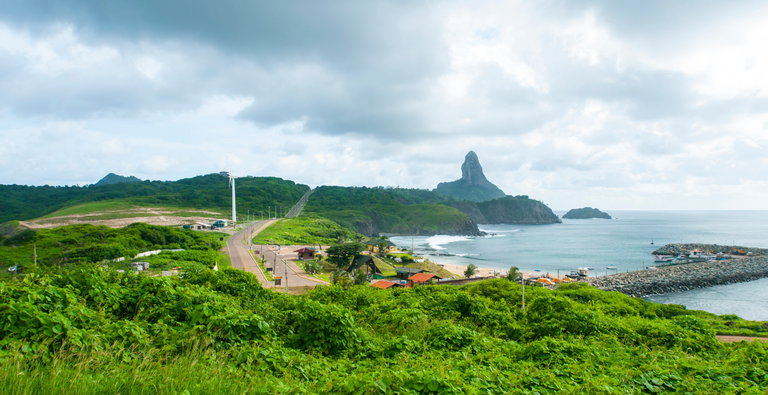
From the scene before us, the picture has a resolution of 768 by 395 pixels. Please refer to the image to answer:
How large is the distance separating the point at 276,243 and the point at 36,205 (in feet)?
418

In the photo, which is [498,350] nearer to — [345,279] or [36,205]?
[345,279]

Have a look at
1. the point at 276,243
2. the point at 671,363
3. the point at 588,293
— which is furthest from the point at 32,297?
the point at 276,243

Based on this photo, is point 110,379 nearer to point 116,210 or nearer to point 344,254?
point 344,254

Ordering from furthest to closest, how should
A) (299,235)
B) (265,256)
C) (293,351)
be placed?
(299,235) < (265,256) < (293,351)

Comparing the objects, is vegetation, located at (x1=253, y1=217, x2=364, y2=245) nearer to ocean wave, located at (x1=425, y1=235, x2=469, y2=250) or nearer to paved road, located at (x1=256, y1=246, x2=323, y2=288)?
paved road, located at (x1=256, y1=246, x2=323, y2=288)

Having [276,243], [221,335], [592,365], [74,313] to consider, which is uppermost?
[74,313]

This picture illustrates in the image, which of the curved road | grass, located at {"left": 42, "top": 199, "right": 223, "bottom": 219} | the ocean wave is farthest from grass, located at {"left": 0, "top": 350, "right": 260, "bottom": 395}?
grass, located at {"left": 42, "top": 199, "right": 223, "bottom": 219}

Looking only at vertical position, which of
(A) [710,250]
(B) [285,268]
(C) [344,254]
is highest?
(B) [285,268]

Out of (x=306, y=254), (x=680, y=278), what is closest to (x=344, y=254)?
(x=306, y=254)

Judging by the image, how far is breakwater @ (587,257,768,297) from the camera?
1870 inches

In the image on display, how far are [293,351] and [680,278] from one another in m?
65.7

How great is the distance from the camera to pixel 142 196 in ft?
457

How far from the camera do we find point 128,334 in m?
5.64

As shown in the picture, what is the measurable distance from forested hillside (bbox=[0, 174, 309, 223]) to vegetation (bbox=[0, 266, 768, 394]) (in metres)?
132
